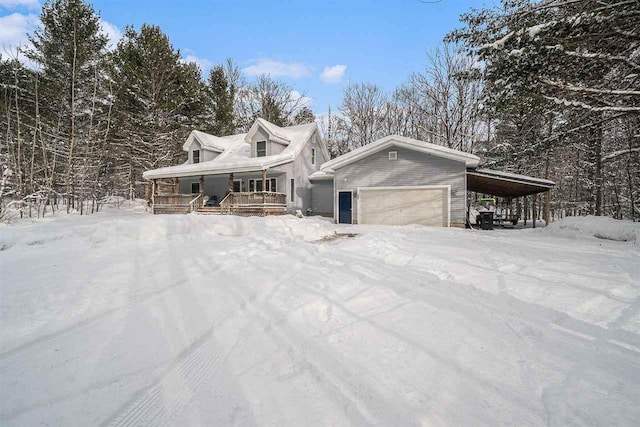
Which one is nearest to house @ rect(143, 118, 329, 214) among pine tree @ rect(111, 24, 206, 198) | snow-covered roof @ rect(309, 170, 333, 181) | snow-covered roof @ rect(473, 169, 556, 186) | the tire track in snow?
snow-covered roof @ rect(309, 170, 333, 181)

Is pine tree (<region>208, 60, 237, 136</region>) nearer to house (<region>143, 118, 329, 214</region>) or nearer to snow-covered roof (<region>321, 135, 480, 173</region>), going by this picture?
house (<region>143, 118, 329, 214</region>)

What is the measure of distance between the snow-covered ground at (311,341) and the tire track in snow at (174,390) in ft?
0.04

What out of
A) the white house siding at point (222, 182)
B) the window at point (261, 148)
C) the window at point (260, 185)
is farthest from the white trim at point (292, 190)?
the window at point (261, 148)

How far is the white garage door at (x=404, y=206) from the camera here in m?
12.9

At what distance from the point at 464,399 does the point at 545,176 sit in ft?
84.3

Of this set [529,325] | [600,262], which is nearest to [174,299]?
[529,325]

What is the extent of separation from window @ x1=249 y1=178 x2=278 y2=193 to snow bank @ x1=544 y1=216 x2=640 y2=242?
1324 cm

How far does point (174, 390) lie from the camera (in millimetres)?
1854

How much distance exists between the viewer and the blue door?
14.9 meters

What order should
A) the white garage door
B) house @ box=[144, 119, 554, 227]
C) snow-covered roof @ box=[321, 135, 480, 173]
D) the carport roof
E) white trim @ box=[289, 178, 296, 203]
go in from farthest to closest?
1. white trim @ box=[289, 178, 296, 203]
2. the white garage door
3. house @ box=[144, 119, 554, 227]
4. snow-covered roof @ box=[321, 135, 480, 173]
5. the carport roof

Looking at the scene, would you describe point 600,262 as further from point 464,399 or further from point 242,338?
point 242,338

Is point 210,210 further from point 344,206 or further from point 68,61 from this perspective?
point 68,61

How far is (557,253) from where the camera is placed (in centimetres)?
649

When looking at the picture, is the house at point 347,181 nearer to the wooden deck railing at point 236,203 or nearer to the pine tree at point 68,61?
the wooden deck railing at point 236,203
